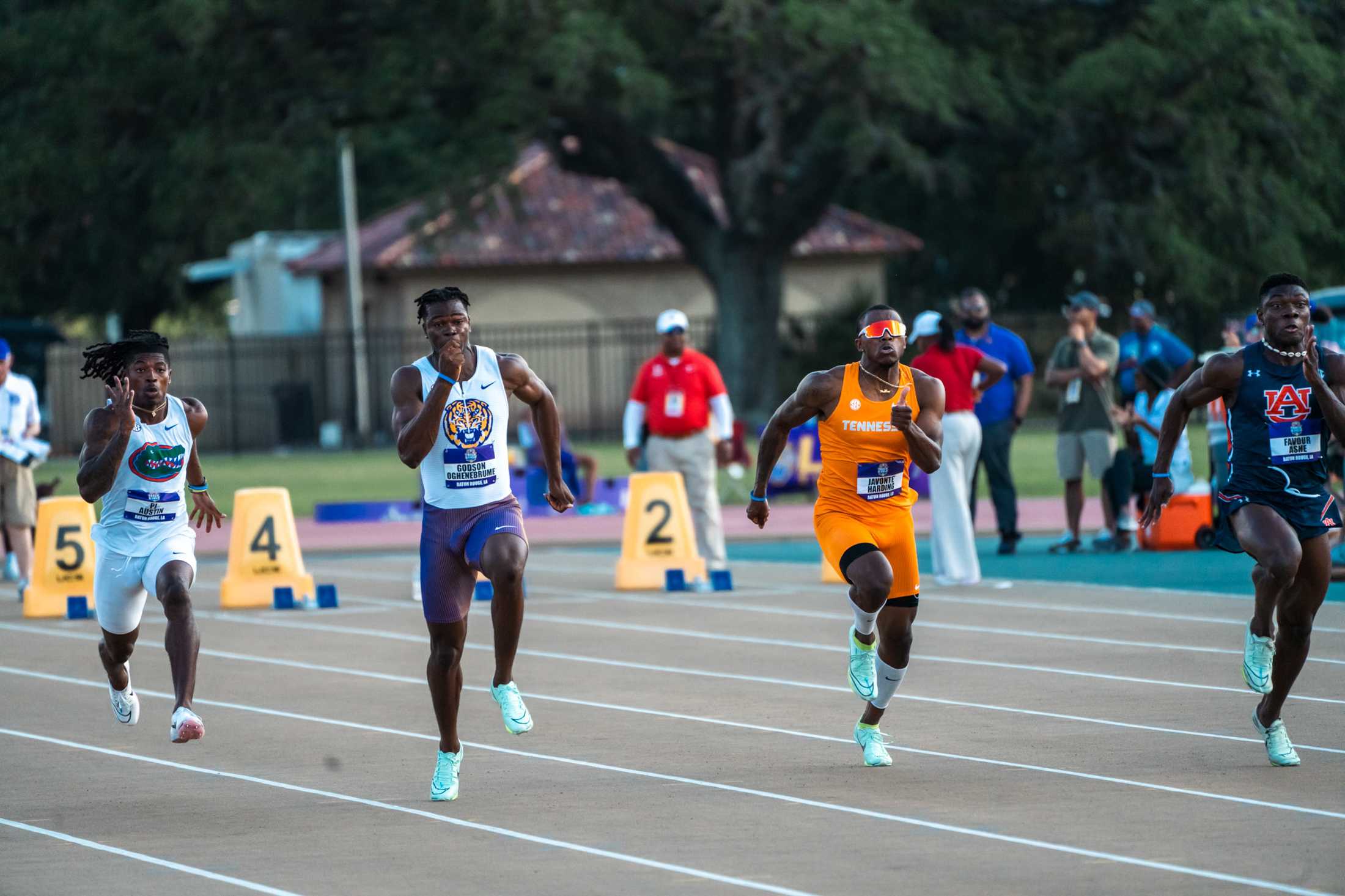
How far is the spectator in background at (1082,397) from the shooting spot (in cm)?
1767

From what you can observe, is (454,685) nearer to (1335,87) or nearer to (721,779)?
(721,779)

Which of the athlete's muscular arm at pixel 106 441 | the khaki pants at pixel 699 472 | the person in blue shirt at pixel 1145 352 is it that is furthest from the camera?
the person in blue shirt at pixel 1145 352

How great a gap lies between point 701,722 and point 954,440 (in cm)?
614

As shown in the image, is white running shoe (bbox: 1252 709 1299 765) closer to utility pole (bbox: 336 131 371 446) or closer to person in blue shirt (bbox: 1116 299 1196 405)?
person in blue shirt (bbox: 1116 299 1196 405)

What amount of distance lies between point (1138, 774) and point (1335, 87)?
2909 cm

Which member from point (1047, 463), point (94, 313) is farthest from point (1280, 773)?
point (94, 313)

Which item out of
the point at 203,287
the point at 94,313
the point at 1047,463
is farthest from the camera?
the point at 203,287

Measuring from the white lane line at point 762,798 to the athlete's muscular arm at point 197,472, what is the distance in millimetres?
1265

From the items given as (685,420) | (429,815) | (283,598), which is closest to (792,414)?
(429,815)

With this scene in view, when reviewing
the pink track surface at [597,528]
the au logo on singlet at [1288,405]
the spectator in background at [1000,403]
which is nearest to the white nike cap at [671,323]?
the spectator in background at [1000,403]

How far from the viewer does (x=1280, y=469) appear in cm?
873

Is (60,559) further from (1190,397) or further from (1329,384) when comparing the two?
(1329,384)

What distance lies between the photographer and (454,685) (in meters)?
8.15

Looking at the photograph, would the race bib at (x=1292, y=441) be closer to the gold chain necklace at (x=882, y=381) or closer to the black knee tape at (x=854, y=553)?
the gold chain necklace at (x=882, y=381)
